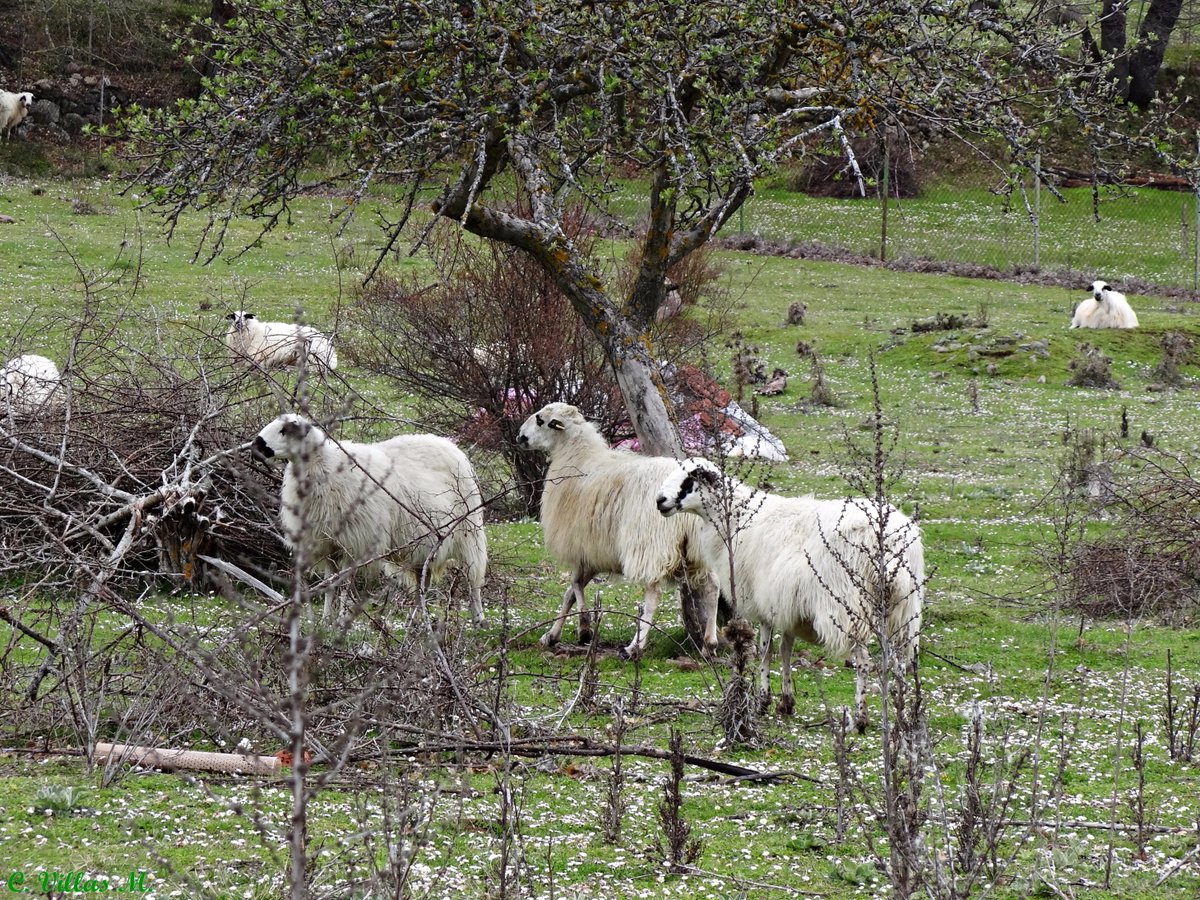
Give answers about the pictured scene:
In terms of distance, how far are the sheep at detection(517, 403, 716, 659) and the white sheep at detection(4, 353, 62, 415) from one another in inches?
157

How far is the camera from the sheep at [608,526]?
10367 millimetres

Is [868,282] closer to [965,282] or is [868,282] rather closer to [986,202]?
[965,282]

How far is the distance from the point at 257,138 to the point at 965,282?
29.5m

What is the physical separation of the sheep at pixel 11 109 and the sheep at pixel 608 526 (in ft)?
99.3

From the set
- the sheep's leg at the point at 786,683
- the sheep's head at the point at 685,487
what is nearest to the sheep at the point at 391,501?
the sheep's head at the point at 685,487

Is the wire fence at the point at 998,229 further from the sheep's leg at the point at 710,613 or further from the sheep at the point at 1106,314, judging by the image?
the sheep's leg at the point at 710,613

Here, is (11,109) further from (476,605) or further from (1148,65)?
(1148,65)

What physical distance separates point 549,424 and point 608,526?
1395mm

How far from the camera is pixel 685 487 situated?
9438mm

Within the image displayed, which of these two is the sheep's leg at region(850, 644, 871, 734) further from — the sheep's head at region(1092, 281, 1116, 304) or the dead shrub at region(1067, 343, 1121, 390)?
the sheep's head at region(1092, 281, 1116, 304)

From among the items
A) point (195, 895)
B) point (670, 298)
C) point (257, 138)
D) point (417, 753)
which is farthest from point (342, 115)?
point (670, 298)

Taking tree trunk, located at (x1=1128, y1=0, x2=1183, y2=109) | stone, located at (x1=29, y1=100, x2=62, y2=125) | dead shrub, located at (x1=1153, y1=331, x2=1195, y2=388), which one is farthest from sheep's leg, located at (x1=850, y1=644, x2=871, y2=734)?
tree trunk, located at (x1=1128, y1=0, x2=1183, y2=109)

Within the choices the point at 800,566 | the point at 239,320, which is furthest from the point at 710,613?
the point at 239,320

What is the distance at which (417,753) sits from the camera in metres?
6.84
